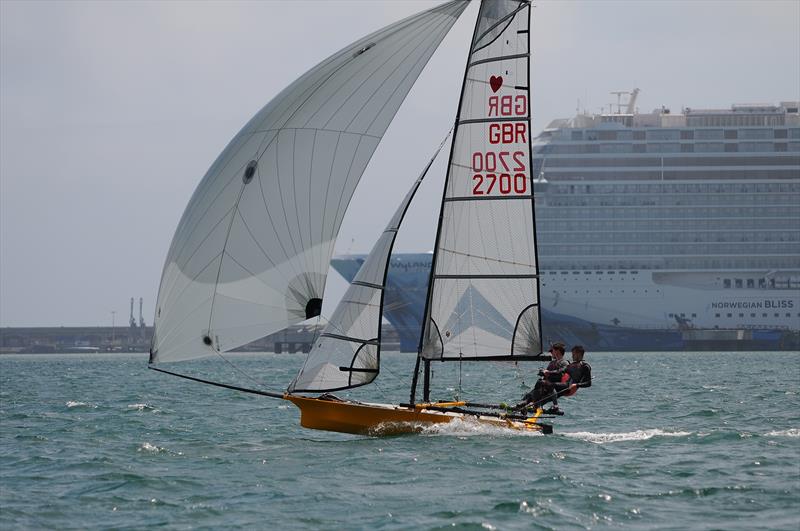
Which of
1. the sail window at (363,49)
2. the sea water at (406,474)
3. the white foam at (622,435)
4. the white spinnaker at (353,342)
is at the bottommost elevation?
the sea water at (406,474)

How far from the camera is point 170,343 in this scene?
13.2 metres

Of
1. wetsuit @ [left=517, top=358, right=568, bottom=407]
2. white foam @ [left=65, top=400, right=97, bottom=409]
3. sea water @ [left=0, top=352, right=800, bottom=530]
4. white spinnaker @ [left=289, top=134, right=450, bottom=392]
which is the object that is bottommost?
sea water @ [left=0, top=352, right=800, bottom=530]

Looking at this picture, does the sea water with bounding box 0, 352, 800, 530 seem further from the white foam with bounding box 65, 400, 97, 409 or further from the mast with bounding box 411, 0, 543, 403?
the white foam with bounding box 65, 400, 97, 409

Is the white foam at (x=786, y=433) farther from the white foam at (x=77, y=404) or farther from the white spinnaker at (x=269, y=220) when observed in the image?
the white foam at (x=77, y=404)

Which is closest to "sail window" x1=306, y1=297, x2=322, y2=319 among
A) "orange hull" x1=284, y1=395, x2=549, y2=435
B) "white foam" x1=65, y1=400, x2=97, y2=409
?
"orange hull" x1=284, y1=395, x2=549, y2=435

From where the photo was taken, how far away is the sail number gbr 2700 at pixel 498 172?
14969 mm

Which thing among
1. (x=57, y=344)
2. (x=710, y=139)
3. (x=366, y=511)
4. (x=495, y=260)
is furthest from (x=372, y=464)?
(x=57, y=344)

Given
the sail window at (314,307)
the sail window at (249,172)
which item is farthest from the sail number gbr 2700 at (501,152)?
the sail window at (249,172)

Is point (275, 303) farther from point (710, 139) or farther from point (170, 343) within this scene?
point (710, 139)

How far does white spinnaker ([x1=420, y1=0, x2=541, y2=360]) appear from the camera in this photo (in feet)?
49.0

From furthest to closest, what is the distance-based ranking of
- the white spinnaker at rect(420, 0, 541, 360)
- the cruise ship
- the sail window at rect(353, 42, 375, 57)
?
the cruise ship
the white spinnaker at rect(420, 0, 541, 360)
the sail window at rect(353, 42, 375, 57)

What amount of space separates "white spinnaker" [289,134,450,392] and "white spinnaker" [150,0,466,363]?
0.99m

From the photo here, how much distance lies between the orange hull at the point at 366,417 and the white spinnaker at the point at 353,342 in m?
0.22

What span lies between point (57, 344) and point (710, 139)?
7202 centimetres
